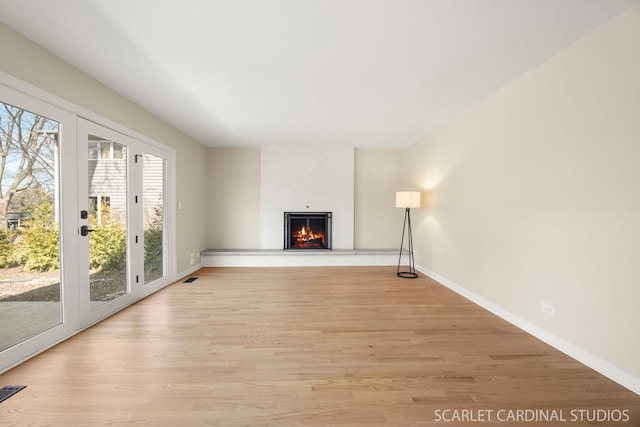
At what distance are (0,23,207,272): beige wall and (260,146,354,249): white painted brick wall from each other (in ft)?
4.12

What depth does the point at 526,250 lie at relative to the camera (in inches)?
96.2

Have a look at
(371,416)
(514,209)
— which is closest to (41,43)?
(371,416)

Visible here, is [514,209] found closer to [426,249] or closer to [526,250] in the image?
[526,250]

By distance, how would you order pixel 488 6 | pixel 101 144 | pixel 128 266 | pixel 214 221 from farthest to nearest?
1. pixel 214 221
2. pixel 128 266
3. pixel 101 144
4. pixel 488 6

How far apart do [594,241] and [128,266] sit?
4.55m

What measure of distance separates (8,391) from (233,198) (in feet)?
13.6

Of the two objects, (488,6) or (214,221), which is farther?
(214,221)

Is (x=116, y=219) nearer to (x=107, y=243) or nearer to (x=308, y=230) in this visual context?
(x=107, y=243)

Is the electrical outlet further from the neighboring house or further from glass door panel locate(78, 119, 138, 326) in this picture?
the neighboring house

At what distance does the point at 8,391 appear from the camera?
1.58 metres

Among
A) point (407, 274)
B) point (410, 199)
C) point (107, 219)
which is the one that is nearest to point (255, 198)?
point (107, 219)

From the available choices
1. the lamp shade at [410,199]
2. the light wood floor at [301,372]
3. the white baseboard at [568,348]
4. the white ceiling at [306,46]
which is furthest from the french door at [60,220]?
the white baseboard at [568,348]

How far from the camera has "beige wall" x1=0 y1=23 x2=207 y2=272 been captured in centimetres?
189

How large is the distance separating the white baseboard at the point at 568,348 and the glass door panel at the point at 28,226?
4232 millimetres
